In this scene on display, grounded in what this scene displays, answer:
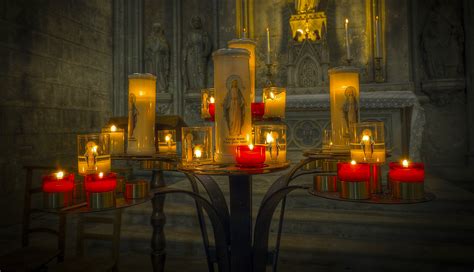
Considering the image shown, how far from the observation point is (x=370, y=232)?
3268mm

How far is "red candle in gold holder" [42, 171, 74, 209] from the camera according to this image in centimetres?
117

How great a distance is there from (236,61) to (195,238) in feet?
7.31

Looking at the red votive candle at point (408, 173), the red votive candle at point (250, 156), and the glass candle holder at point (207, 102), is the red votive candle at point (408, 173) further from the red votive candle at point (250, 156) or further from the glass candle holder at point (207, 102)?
the glass candle holder at point (207, 102)

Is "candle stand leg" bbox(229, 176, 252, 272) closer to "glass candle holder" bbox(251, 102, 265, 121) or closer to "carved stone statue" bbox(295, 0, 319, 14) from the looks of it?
"glass candle holder" bbox(251, 102, 265, 121)

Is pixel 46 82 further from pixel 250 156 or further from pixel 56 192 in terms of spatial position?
pixel 250 156

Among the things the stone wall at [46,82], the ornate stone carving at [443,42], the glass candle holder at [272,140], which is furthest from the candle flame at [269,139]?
the ornate stone carving at [443,42]

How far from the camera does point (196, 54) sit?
21.8 ft

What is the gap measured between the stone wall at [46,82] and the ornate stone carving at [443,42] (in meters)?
6.04

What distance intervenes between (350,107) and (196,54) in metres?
5.27

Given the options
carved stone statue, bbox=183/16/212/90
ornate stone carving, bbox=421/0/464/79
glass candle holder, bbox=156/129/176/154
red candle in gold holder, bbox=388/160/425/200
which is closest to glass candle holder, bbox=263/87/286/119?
glass candle holder, bbox=156/129/176/154

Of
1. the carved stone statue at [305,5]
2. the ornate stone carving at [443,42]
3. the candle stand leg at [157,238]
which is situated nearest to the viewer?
the candle stand leg at [157,238]

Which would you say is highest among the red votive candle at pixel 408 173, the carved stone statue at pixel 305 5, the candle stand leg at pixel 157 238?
the carved stone statue at pixel 305 5

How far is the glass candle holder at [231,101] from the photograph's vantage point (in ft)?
4.91

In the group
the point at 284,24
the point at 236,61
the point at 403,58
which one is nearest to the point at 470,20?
the point at 403,58
